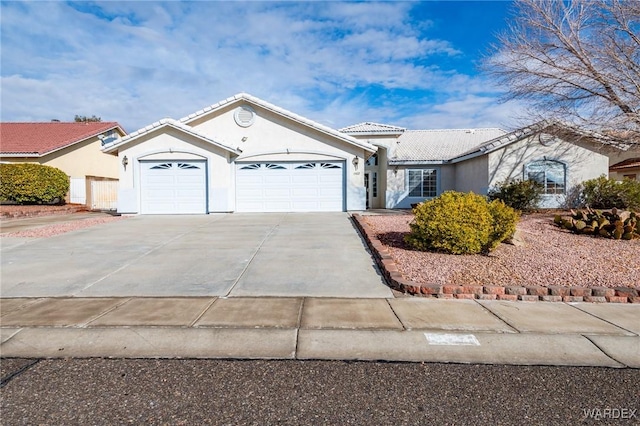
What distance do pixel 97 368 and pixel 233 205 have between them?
1321 cm

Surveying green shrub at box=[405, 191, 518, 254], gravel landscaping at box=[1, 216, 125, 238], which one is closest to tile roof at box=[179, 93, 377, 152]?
gravel landscaping at box=[1, 216, 125, 238]

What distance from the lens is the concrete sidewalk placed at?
3879mm

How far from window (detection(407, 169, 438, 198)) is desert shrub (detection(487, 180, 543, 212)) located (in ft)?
19.1

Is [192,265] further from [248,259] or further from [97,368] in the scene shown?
[97,368]

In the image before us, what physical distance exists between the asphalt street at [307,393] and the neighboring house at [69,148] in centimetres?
2036

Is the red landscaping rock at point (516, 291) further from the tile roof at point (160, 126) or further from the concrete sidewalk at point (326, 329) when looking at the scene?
the tile roof at point (160, 126)

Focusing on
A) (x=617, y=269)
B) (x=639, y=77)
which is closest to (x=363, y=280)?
(x=617, y=269)

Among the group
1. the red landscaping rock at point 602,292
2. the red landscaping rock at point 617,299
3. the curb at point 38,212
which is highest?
the curb at point 38,212

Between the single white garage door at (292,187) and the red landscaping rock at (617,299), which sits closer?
the red landscaping rock at (617,299)

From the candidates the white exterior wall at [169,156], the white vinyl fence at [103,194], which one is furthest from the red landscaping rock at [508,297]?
the white vinyl fence at [103,194]

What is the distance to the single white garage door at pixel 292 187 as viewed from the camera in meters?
16.8

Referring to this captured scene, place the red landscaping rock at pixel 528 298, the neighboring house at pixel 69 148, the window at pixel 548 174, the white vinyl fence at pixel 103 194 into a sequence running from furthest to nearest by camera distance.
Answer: the neighboring house at pixel 69 148 < the white vinyl fence at pixel 103 194 < the window at pixel 548 174 < the red landscaping rock at pixel 528 298

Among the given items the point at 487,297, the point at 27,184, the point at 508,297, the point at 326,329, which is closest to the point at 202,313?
the point at 326,329

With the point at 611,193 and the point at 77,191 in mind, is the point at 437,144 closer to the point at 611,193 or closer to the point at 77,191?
the point at 611,193
